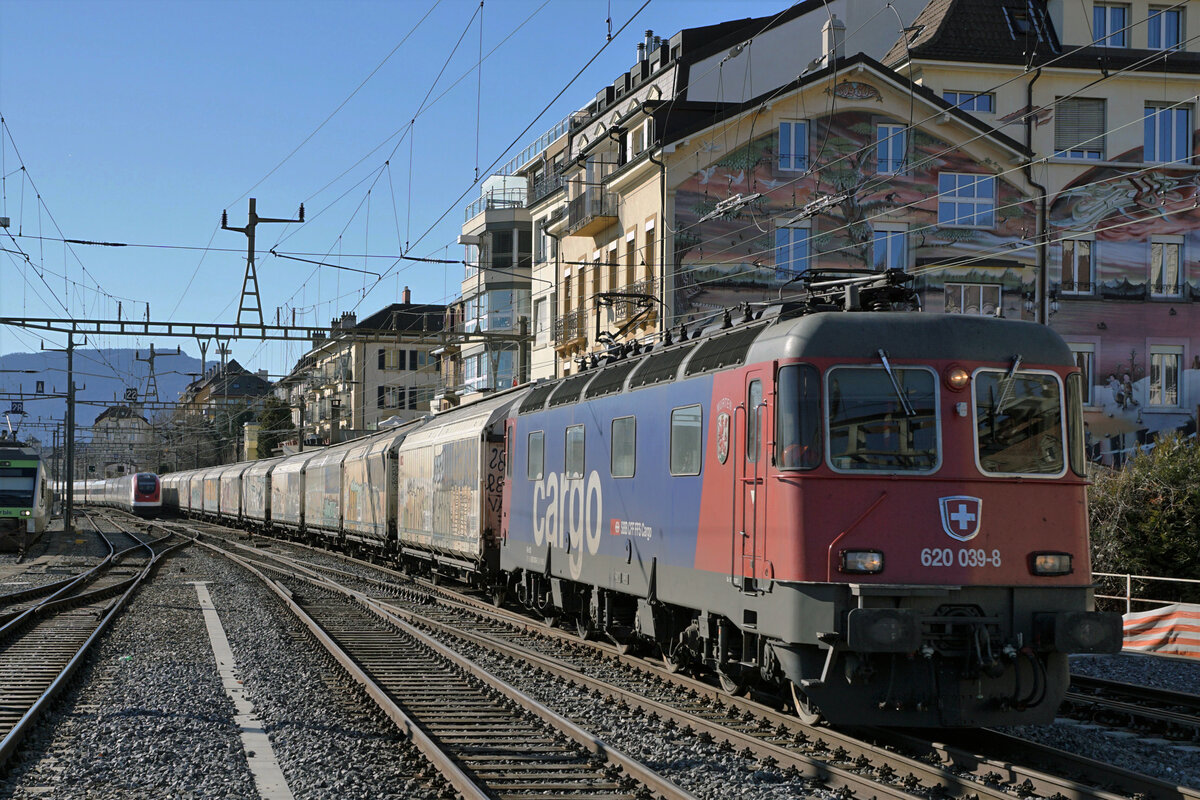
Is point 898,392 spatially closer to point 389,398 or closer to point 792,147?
point 792,147

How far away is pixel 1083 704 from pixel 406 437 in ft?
72.4

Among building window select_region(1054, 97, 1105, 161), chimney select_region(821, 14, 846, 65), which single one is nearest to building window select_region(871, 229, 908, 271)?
chimney select_region(821, 14, 846, 65)

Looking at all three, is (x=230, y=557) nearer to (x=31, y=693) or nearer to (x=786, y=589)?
(x=31, y=693)

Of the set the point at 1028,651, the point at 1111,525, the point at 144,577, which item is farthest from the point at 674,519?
the point at 144,577

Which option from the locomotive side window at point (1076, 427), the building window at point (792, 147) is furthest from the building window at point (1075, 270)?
the locomotive side window at point (1076, 427)

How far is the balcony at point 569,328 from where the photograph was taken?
41.0m

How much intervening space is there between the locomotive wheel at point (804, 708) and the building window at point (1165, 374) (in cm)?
2795

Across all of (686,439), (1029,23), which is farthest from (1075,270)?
(686,439)

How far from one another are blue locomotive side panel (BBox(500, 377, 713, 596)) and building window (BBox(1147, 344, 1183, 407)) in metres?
22.8

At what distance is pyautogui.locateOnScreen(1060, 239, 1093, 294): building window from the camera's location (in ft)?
118

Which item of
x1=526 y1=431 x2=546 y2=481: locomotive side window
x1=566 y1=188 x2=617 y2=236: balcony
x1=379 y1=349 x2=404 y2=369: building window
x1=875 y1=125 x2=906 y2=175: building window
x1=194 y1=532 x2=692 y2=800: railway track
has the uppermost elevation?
x1=875 y1=125 x2=906 y2=175: building window

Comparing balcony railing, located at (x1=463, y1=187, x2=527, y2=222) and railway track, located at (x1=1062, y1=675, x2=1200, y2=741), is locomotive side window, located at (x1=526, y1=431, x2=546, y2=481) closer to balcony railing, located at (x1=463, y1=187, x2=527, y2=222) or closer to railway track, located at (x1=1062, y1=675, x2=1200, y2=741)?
railway track, located at (x1=1062, y1=675, x2=1200, y2=741)

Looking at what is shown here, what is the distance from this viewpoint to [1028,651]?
9.64m

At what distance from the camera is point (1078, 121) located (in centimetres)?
3722
